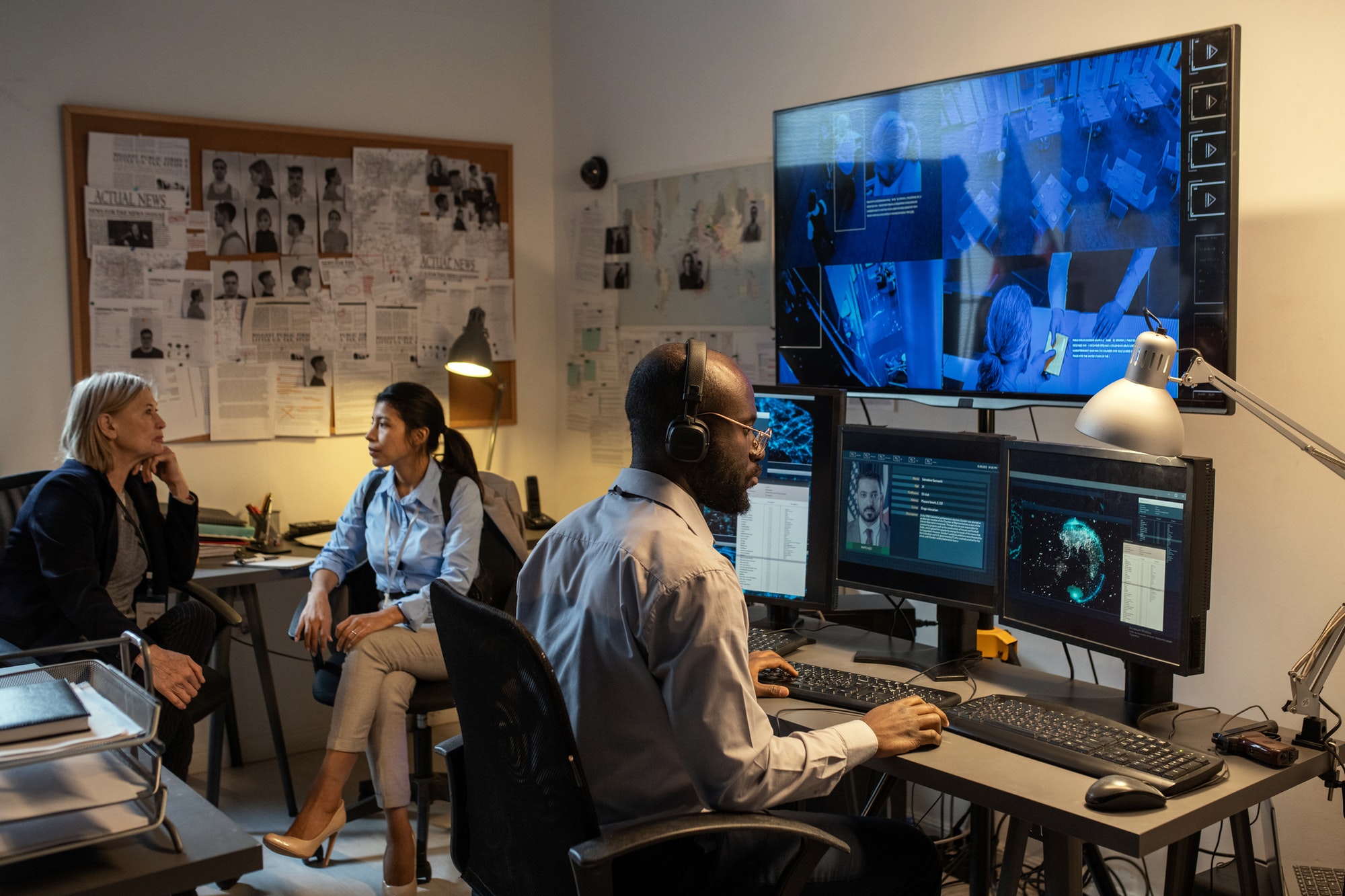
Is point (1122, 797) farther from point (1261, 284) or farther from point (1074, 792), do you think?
point (1261, 284)

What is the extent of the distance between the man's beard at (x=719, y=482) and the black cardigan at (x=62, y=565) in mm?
1625

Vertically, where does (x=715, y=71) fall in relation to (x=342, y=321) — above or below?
above

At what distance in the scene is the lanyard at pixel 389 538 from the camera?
3.18 m

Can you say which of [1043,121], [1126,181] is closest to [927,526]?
[1126,181]

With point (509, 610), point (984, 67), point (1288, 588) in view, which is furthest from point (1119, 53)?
point (509, 610)

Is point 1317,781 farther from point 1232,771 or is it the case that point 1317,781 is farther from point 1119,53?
point 1119,53

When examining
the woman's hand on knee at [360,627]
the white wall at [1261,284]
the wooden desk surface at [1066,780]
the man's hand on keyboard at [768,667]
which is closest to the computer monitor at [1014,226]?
the white wall at [1261,284]

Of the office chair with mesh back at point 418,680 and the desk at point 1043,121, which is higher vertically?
the desk at point 1043,121

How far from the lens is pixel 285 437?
12.8ft

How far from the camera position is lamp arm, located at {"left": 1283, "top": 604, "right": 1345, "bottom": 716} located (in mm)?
1838

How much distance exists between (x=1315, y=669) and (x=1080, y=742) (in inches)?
16.1

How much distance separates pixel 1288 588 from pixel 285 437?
303cm

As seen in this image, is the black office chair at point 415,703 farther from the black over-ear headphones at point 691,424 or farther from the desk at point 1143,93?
the desk at point 1143,93

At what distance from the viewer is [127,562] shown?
293 cm
